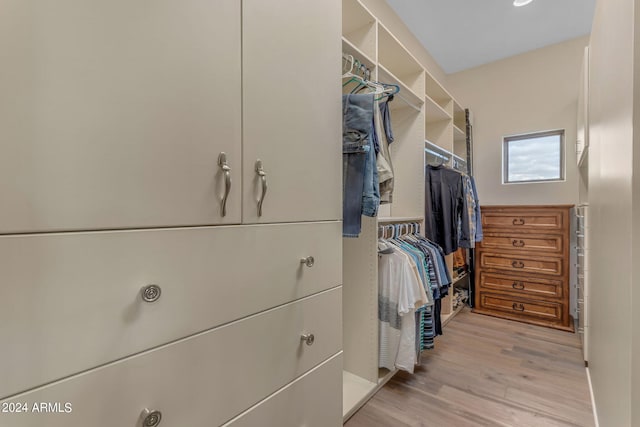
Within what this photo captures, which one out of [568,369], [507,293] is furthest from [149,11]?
[507,293]

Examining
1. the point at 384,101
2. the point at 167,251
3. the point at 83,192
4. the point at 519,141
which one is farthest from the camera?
the point at 519,141

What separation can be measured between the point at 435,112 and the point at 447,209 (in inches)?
41.1

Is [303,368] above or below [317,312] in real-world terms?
below

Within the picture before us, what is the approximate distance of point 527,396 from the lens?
1.83 m

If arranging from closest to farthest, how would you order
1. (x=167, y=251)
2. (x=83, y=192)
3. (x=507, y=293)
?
(x=83, y=192)
(x=167, y=251)
(x=507, y=293)

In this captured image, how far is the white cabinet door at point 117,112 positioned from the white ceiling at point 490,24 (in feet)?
8.44

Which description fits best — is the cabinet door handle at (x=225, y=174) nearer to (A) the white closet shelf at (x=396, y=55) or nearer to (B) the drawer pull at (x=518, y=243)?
(A) the white closet shelf at (x=396, y=55)

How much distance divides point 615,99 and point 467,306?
304cm

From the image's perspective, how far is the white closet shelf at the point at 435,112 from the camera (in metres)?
2.75

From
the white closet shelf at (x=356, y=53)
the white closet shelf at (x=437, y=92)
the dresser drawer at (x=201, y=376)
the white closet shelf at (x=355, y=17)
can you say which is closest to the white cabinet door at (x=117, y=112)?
the dresser drawer at (x=201, y=376)

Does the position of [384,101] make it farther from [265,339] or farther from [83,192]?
[83,192]

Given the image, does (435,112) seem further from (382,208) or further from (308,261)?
(308,261)

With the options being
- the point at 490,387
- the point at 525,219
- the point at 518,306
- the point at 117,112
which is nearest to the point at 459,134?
the point at 525,219

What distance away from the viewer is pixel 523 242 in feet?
9.78
